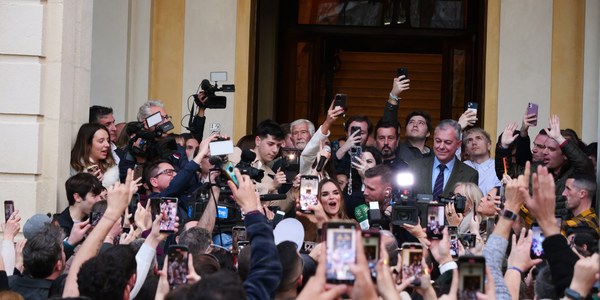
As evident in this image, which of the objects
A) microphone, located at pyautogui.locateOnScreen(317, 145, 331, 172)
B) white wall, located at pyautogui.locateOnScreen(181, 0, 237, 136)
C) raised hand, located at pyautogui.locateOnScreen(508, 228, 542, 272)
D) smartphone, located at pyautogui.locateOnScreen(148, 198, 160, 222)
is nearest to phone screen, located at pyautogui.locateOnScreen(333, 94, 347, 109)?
microphone, located at pyautogui.locateOnScreen(317, 145, 331, 172)

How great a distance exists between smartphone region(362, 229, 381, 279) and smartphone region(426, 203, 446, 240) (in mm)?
2126

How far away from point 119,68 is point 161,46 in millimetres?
602

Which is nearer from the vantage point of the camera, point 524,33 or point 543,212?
point 543,212

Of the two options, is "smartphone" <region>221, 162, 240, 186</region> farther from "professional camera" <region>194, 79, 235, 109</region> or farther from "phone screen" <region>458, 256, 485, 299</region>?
"professional camera" <region>194, 79, 235, 109</region>

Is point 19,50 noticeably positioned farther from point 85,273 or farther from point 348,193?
point 85,273

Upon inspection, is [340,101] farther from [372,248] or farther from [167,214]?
[372,248]

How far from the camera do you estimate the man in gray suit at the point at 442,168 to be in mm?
11547

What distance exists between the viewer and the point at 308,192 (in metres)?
9.18

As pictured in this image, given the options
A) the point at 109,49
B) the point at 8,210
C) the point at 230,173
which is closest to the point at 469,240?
the point at 230,173

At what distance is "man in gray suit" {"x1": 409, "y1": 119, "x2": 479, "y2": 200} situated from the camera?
11.5 metres

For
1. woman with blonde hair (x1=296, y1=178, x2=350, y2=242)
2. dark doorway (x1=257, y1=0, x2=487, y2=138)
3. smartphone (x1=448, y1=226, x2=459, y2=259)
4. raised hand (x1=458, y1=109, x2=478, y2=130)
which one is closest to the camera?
smartphone (x1=448, y1=226, x2=459, y2=259)

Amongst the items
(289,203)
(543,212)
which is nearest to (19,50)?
(289,203)

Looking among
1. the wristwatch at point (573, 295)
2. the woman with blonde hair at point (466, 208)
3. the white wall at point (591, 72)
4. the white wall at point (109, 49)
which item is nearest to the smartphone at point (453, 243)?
the woman with blonde hair at point (466, 208)

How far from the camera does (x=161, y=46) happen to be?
1483 cm
